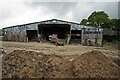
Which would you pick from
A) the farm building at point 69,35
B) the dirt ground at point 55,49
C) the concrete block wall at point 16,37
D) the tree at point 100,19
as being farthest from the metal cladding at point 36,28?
the tree at point 100,19

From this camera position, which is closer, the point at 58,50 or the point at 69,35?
the point at 58,50

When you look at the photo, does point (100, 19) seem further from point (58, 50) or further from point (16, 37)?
point (16, 37)

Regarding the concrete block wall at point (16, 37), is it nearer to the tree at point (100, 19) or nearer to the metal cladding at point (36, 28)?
the metal cladding at point (36, 28)

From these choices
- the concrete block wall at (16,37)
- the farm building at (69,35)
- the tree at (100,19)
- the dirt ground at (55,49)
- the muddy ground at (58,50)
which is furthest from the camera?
the tree at (100,19)

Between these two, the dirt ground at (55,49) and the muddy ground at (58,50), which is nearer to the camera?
the muddy ground at (58,50)

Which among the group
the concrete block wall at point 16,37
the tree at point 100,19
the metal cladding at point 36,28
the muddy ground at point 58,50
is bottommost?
the muddy ground at point 58,50

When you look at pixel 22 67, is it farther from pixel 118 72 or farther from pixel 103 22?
pixel 103 22

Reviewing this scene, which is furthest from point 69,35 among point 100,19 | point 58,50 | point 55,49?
point 100,19

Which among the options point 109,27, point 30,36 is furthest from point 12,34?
point 109,27

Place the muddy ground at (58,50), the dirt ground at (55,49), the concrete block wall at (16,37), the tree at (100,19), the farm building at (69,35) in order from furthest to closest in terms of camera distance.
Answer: the tree at (100,19) < the concrete block wall at (16,37) < the farm building at (69,35) < the dirt ground at (55,49) < the muddy ground at (58,50)

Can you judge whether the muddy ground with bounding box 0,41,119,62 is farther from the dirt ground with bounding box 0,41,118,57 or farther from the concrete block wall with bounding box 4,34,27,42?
the concrete block wall with bounding box 4,34,27,42

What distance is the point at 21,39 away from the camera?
14797 mm

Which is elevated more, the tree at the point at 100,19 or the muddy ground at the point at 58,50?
the tree at the point at 100,19

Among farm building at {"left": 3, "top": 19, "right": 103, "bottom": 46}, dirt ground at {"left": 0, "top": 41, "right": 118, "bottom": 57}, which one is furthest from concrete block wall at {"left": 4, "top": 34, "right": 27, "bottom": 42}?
dirt ground at {"left": 0, "top": 41, "right": 118, "bottom": 57}
